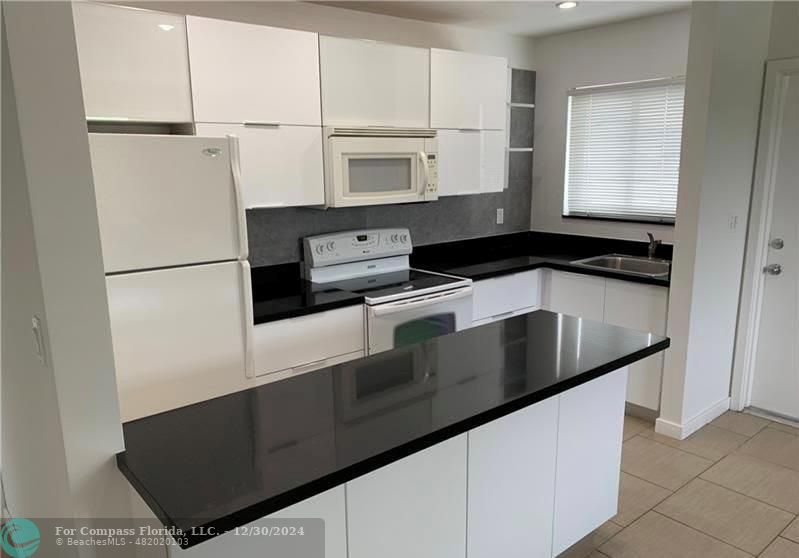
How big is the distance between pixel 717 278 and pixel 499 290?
1.27 metres

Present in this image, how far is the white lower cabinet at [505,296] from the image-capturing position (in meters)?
3.65

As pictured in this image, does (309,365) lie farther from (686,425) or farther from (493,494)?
(686,425)

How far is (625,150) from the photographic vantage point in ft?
13.2

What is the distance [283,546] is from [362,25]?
10.2ft

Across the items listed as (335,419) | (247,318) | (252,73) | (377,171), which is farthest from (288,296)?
(335,419)

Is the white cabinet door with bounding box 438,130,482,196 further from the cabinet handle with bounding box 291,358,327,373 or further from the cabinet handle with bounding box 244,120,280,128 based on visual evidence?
the cabinet handle with bounding box 291,358,327,373

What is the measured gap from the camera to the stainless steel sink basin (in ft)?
12.4

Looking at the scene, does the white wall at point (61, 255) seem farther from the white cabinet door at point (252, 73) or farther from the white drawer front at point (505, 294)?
the white drawer front at point (505, 294)

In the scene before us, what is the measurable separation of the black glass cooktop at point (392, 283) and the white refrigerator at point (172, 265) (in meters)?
0.80

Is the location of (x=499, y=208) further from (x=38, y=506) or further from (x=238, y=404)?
(x=38, y=506)

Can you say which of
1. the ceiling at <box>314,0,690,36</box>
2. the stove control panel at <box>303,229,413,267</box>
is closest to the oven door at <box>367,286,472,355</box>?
the stove control panel at <box>303,229,413,267</box>

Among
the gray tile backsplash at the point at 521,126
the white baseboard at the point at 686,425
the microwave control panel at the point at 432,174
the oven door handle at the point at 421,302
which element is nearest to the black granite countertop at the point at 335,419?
the oven door handle at the point at 421,302

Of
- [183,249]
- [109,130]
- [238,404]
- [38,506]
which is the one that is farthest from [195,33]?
[38,506]

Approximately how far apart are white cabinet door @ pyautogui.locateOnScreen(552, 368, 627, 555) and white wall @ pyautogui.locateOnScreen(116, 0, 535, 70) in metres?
2.56
